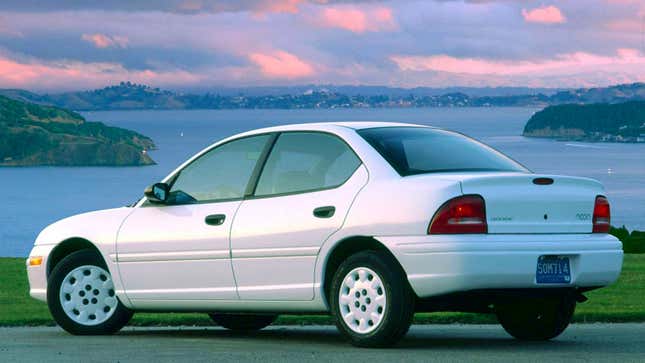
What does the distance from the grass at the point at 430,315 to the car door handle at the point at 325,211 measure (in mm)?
3439

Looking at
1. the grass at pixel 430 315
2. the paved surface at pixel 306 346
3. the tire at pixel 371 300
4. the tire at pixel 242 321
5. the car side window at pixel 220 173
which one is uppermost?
the car side window at pixel 220 173

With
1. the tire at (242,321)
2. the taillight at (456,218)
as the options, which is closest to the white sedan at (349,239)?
the taillight at (456,218)

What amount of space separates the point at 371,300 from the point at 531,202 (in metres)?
1.25

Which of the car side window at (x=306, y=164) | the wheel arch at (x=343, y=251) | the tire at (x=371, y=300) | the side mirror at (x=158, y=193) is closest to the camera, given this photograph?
the tire at (x=371, y=300)

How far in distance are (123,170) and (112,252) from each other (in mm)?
191690

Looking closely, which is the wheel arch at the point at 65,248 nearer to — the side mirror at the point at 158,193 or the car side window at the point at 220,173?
the side mirror at the point at 158,193

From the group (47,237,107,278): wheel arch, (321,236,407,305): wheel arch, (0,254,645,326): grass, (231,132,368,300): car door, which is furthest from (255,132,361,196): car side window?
(0,254,645,326): grass

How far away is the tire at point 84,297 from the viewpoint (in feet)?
32.3

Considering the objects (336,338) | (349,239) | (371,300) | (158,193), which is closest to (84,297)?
(158,193)

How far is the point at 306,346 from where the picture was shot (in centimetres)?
875

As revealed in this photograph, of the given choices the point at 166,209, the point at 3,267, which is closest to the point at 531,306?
the point at 166,209

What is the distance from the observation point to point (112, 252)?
974 cm

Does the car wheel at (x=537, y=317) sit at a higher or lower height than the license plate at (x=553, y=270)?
lower

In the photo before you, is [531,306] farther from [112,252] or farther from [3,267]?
[3,267]
